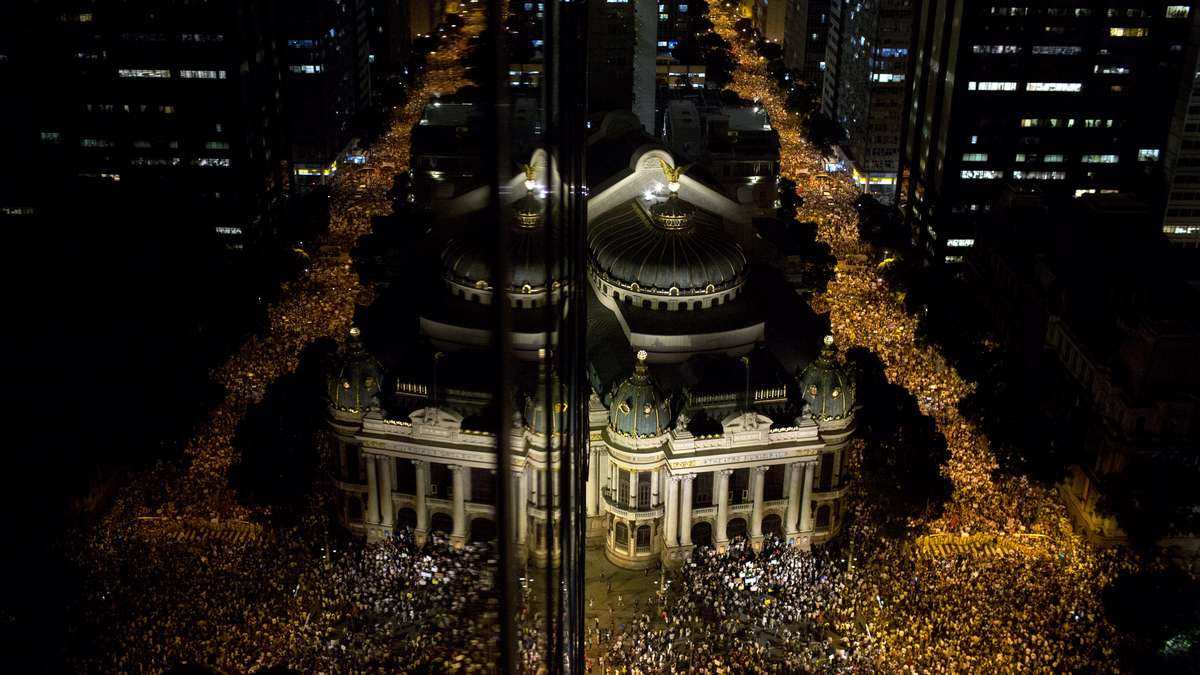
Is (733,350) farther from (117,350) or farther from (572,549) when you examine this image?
(572,549)

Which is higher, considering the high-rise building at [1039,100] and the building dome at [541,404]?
the building dome at [541,404]

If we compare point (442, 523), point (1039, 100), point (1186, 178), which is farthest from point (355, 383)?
point (1186, 178)

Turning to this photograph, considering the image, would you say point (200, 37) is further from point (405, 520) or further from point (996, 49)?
point (996, 49)

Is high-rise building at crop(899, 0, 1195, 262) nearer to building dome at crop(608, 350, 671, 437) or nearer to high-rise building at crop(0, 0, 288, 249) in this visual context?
building dome at crop(608, 350, 671, 437)

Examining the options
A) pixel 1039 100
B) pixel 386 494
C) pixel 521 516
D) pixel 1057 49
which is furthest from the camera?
pixel 1039 100

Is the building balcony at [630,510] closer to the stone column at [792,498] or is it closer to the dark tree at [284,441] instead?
the stone column at [792,498]

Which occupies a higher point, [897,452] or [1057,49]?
[1057,49]

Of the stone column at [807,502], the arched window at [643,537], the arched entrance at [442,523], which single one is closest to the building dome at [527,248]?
the arched entrance at [442,523]
